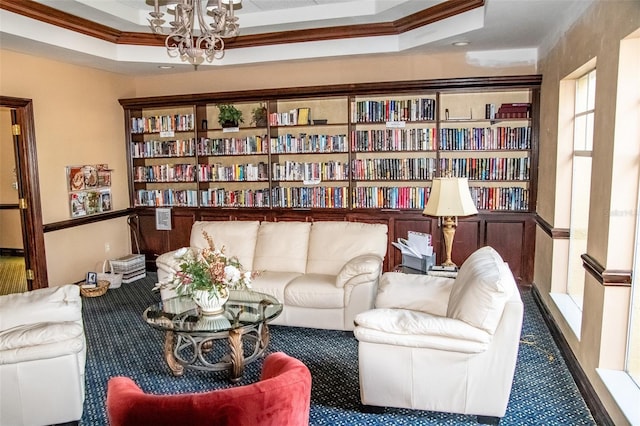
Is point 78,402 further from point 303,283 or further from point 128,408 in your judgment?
point 303,283

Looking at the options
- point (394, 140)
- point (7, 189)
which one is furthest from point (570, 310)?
point (7, 189)

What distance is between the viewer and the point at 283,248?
4.57 metres

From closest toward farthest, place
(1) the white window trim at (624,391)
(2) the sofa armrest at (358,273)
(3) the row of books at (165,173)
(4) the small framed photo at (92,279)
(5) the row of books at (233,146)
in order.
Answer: (1) the white window trim at (624,391) < (2) the sofa armrest at (358,273) < (4) the small framed photo at (92,279) < (5) the row of books at (233,146) < (3) the row of books at (165,173)

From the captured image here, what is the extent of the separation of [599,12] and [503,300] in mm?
1869

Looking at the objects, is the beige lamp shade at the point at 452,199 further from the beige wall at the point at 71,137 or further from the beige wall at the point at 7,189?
the beige wall at the point at 7,189

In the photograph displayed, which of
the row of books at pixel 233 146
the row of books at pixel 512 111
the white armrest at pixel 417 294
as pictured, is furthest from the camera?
the row of books at pixel 233 146

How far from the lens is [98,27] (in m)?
4.98

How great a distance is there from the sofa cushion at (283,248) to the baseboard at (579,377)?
2166 mm

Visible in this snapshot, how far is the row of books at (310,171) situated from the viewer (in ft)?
19.0

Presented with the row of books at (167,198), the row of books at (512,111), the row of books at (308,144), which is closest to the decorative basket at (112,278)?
the row of books at (167,198)

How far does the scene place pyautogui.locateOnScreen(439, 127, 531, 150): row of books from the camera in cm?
520

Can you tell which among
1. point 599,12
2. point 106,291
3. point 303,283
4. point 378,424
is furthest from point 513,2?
point 106,291

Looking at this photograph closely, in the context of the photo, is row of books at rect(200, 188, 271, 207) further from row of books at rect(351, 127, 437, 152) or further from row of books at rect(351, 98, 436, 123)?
row of books at rect(351, 98, 436, 123)

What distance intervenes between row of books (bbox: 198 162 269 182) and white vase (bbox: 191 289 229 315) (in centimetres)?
299
